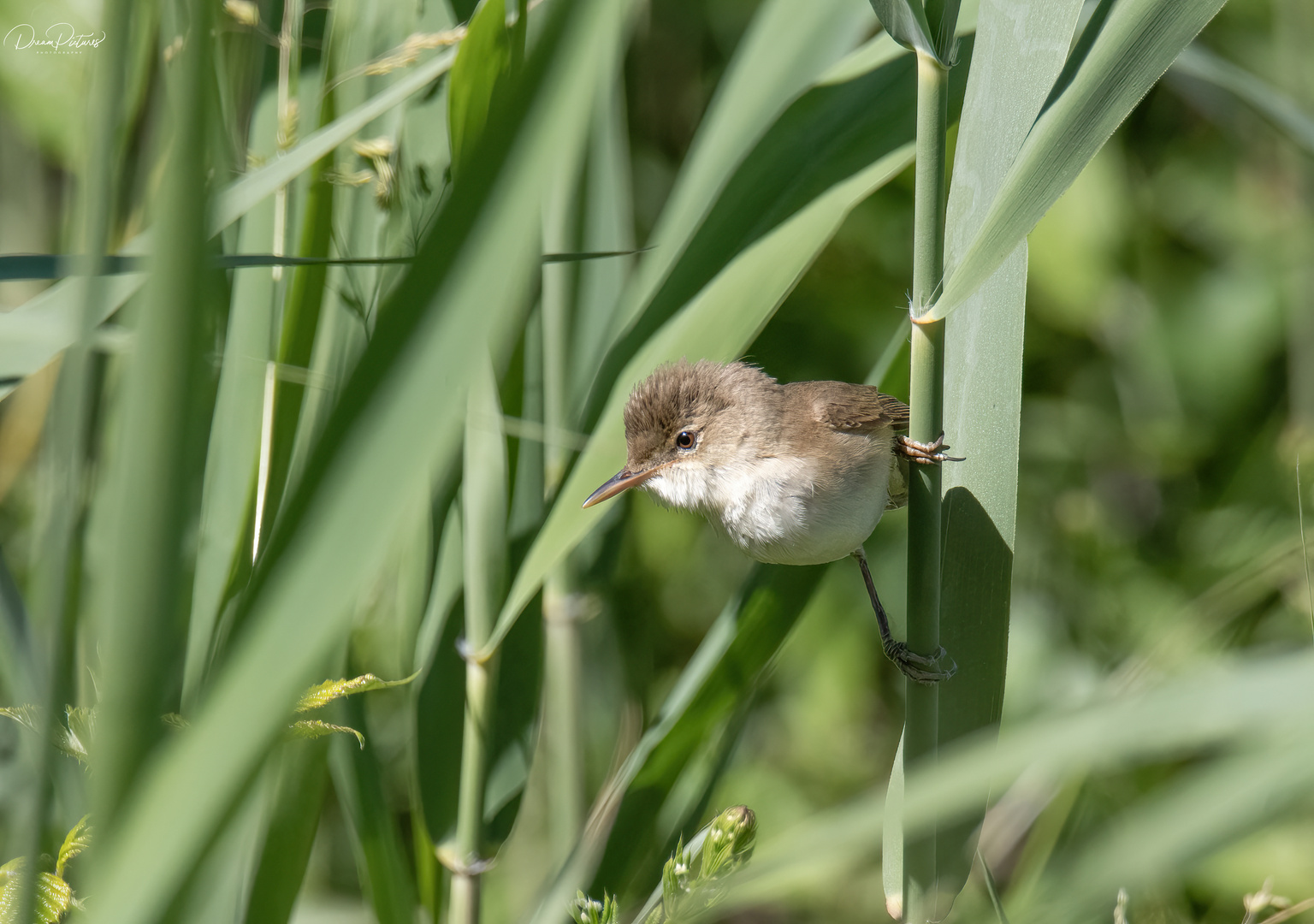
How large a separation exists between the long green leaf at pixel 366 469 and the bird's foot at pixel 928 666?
26.4 inches

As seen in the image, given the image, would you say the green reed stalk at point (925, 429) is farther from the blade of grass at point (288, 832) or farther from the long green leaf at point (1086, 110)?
the blade of grass at point (288, 832)

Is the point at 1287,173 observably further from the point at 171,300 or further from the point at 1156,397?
the point at 171,300

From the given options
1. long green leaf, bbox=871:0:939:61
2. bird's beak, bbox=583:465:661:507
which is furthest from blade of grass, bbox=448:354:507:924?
long green leaf, bbox=871:0:939:61

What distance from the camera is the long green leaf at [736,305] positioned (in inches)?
50.4

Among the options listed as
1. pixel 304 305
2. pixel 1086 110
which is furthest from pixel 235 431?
pixel 1086 110

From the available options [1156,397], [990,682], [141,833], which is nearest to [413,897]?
[990,682]

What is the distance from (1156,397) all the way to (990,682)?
78.9 inches

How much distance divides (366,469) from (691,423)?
3.47 feet

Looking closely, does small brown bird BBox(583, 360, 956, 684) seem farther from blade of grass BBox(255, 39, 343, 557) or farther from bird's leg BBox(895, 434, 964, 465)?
blade of grass BBox(255, 39, 343, 557)

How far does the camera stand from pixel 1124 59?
0.89 m

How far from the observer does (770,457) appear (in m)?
1.58

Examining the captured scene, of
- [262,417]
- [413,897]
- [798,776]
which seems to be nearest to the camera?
[262,417]

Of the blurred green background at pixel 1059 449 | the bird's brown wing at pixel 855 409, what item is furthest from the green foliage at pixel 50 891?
the blurred green background at pixel 1059 449

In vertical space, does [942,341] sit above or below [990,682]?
above
